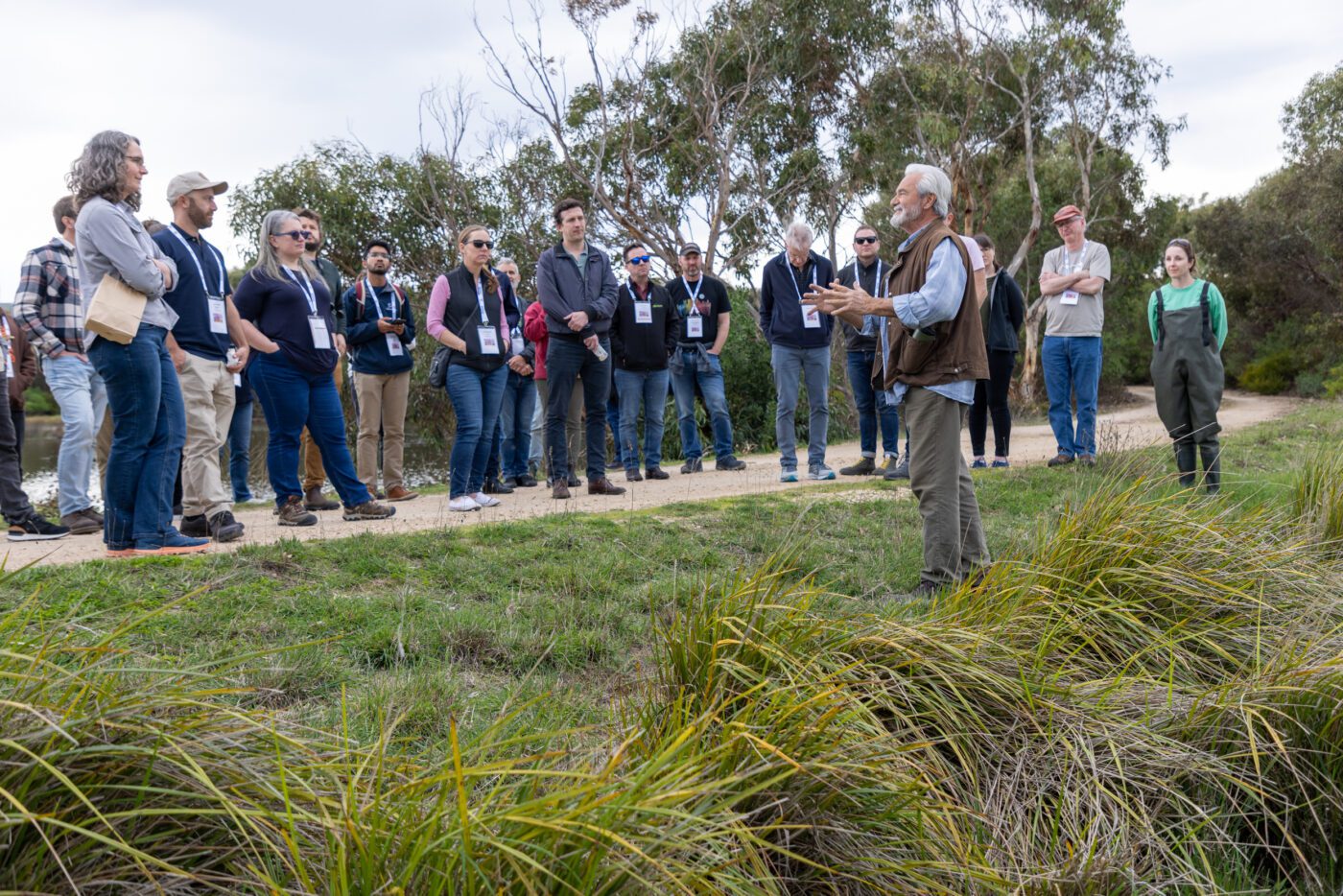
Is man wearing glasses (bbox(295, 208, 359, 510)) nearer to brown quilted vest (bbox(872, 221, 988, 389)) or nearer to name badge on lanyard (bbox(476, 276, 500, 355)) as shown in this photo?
name badge on lanyard (bbox(476, 276, 500, 355))

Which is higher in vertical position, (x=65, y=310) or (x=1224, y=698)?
(x=65, y=310)

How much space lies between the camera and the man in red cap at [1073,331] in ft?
29.5

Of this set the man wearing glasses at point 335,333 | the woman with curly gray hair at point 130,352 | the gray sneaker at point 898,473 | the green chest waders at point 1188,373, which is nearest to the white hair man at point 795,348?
the gray sneaker at point 898,473

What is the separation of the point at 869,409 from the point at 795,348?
89 centimetres

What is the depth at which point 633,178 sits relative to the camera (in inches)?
940

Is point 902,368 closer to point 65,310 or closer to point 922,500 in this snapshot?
point 922,500

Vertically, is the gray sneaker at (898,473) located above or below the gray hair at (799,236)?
below

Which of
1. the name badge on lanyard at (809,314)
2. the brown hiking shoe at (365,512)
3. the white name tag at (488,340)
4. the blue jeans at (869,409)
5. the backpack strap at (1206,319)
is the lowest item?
the brown hiking shoe at (365,512)

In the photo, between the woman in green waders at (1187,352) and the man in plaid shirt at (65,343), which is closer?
the man in plaid shirt at (65,343)

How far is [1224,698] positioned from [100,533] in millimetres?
6573

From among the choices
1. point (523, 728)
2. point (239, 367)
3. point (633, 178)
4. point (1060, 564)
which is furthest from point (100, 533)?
point (633, 178)

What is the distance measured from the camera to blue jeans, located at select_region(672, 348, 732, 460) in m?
10.6

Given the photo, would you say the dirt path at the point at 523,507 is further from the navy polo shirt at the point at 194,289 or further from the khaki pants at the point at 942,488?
the khaki pants at the point at 942,488

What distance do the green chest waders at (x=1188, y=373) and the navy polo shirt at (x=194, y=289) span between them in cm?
639
